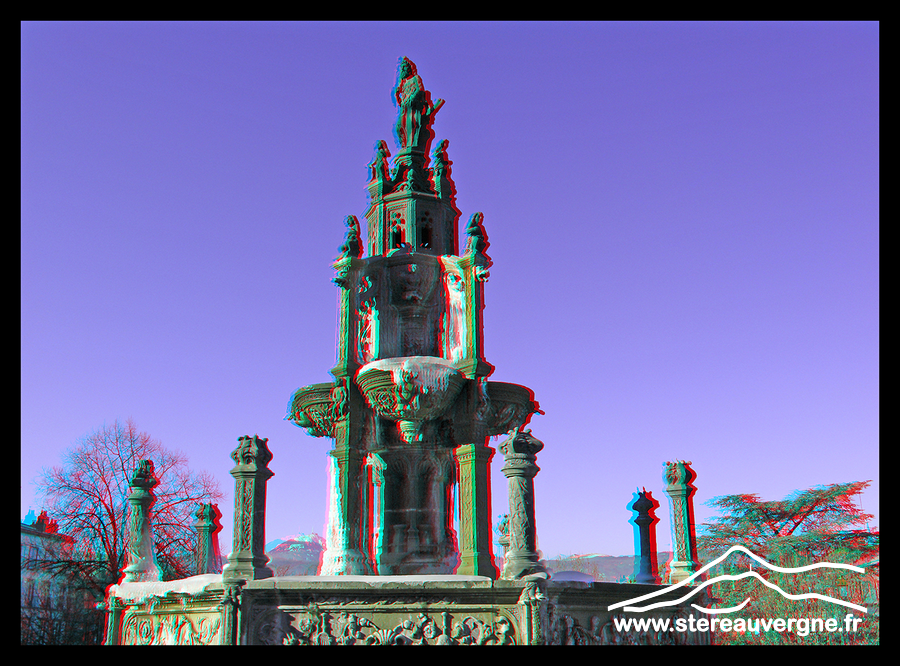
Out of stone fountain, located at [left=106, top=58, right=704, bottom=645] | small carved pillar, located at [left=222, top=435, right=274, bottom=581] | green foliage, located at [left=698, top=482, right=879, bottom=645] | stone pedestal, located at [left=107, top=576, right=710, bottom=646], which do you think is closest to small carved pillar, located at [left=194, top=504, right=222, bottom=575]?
stone fountain, located at [left=106, top=58, right=704, bottom=645]

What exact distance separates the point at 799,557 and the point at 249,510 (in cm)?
2148

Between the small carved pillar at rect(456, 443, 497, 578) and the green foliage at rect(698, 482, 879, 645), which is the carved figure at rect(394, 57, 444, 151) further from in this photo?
the green foliage at rect(698, 482, 879, 645)

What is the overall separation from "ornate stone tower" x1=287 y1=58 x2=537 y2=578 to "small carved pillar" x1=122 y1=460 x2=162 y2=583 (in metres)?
2.45

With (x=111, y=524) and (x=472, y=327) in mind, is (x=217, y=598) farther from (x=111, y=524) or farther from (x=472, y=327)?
(x=111, y=524)

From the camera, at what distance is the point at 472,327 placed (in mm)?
14961

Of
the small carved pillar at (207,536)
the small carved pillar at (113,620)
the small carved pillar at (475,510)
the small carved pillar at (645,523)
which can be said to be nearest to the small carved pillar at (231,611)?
the small carved pillar at (113,620)

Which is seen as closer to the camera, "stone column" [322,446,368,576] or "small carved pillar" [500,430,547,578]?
"small carved pillar" [500,430,547,578]

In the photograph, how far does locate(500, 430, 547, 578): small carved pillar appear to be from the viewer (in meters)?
12.2

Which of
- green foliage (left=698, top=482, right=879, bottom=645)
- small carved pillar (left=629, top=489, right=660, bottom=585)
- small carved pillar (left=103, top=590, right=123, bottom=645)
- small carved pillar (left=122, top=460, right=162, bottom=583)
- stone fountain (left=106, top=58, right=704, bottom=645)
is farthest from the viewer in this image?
green foliage (left=698, top=482, right=879, bottom=645)

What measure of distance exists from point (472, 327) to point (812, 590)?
16798 millimetres
